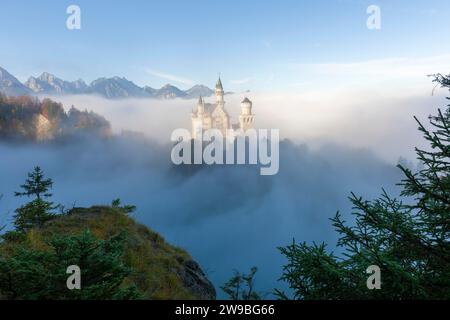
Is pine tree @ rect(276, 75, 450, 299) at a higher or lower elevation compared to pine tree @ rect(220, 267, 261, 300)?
higher

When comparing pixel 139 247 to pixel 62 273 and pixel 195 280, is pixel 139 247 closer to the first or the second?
pixel 195 280

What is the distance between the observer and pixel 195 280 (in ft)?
51.4

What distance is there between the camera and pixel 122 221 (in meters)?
16.1

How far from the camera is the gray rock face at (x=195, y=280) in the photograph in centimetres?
1450

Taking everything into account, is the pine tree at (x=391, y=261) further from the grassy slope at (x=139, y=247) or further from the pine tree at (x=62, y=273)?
the grassy slope at (x=139, y=247)

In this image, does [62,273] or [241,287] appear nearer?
[62,273]

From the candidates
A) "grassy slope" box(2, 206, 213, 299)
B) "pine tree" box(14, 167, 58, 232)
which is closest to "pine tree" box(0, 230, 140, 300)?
"grassy slope" box(2, 206, 213, 299)

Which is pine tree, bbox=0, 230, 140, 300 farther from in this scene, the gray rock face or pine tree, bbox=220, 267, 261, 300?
the gray rock face

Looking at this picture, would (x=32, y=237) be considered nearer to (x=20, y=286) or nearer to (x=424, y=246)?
(x=20, y=286)

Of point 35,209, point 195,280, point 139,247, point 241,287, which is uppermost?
point 35,209

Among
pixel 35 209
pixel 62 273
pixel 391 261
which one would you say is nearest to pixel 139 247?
pixel 62 273

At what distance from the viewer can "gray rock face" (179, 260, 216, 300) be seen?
47.6 feet
